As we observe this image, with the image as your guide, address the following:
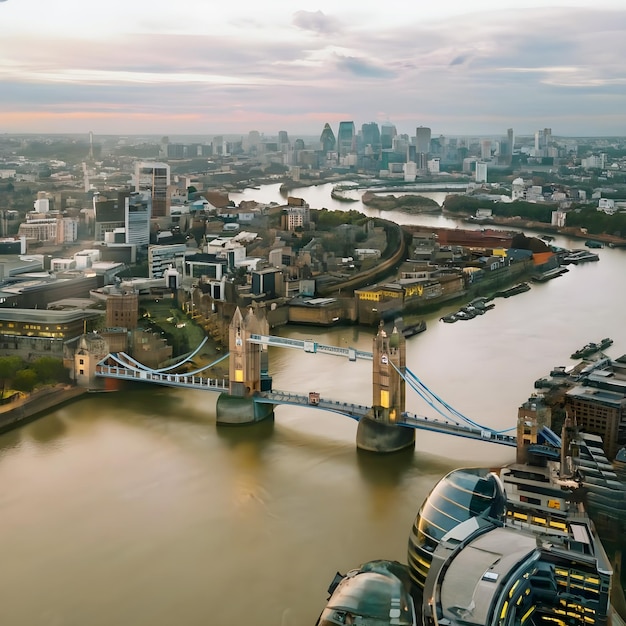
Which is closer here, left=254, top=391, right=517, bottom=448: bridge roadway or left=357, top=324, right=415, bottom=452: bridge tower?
left=254, top=391, right=517, bottom=448: bridge roadway

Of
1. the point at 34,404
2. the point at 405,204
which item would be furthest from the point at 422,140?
the point at 34,404

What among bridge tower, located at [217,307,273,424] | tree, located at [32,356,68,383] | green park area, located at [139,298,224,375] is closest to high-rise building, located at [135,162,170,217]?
green park area, located at [139,298,224,375]

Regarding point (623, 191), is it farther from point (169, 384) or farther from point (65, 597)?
point (65, 597)

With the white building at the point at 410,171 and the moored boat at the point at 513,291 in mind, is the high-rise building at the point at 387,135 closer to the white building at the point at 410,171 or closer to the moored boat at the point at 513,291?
the white building at the point at 410,171

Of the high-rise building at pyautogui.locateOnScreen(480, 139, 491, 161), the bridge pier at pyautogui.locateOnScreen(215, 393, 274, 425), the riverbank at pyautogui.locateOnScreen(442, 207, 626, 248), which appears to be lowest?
the bridge pier at pyautogui.locateOnScreen(215, 393, 274, 425)

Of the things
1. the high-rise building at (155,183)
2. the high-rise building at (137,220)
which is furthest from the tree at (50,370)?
the high-rise building at (155,183)

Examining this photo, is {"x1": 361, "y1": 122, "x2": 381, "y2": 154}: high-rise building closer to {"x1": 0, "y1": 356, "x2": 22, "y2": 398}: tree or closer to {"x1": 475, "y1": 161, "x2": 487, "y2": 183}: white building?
{"x1": 475, "y1": 161, "x2": 487, "y2": 183}: white building

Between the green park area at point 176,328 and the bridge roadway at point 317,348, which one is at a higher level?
the bridge roadway at point 317,348

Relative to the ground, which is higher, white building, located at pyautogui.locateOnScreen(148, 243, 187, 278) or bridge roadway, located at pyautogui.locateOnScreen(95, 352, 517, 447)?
white building, located at pyautogui.locateOnScreen(148, 243, 187, 278)
